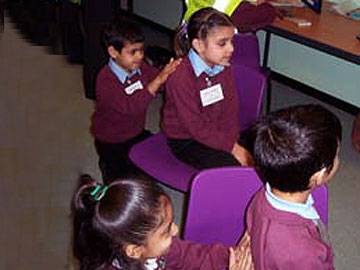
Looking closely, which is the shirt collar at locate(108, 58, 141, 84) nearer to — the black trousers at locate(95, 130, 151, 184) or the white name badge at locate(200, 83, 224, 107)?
the black trousers at locate(95, 130, 151, 184)

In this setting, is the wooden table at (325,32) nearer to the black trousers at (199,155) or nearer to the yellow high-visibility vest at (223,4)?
the yellow high-visibility vest at (223,4)

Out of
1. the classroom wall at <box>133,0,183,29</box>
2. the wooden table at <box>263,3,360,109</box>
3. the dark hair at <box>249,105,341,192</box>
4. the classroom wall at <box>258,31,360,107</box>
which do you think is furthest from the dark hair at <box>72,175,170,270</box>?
the classroom wall at <box>133,0,183,29</box>

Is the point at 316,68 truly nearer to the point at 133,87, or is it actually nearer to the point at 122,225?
the point at 133,87

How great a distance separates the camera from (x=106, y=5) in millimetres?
4031

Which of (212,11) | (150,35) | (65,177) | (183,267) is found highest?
(212,11)

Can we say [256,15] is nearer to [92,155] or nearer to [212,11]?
[212,11]

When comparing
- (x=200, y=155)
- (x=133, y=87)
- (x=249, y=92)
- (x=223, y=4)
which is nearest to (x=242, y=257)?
(x=200, y=155)

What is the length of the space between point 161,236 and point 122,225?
0.11 m

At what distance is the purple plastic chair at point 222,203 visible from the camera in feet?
6.54

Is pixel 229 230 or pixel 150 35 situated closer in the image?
pixel 229 230

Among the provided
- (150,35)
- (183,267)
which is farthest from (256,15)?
(150,35)

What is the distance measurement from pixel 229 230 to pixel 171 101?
31.8 inches

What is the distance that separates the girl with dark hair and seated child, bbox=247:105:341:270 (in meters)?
0.93

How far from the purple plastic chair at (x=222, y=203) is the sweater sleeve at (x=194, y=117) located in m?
0.66
